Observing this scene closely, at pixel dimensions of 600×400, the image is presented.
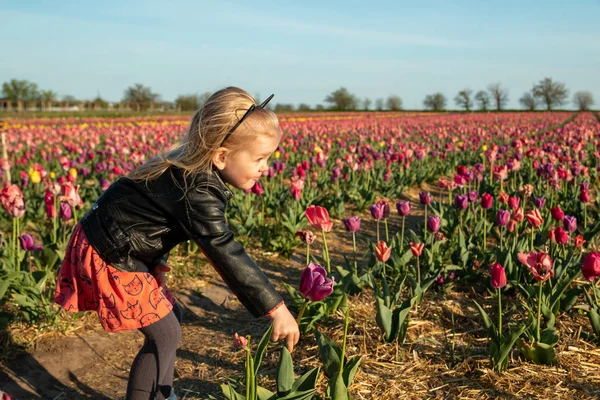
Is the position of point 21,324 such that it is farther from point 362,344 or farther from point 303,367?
point 362,344

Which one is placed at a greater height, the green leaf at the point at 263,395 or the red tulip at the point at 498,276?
the red tulip at the point at 498,276

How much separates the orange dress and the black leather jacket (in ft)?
0.13

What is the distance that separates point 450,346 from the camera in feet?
9.96

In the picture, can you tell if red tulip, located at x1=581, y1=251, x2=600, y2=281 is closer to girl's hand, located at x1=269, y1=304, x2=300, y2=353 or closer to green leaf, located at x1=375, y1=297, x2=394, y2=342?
green leaf, located at x1=375, y1=297, x2=394, y2=342

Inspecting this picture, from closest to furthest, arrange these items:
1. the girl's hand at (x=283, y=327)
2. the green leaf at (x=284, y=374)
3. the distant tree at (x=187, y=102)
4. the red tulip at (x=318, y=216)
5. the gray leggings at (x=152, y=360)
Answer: the girl's hand at (x=283, y=327), the green leaf at (x=284, y=374), the gray leggings at (x=152, y=360), the red tulip at (x=318, y=216), the distant tree at (x=187, y=102)

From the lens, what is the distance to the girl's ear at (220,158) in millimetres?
2260

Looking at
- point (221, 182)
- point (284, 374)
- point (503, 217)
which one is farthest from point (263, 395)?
point (503, 217)

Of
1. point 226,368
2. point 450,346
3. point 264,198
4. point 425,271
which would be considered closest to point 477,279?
point 425,271

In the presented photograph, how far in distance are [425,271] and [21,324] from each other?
2652 millimetres

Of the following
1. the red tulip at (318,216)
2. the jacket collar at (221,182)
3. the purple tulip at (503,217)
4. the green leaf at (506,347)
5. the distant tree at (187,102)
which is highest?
the distant tree at (187,102)

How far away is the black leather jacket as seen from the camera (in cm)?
207

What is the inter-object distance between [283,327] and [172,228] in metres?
0.63

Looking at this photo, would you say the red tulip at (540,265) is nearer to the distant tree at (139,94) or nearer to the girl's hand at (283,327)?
the girl's hand at (283,327)

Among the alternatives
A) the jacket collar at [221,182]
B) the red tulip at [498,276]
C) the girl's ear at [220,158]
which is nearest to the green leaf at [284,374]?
the jacket collar at [221,182]
